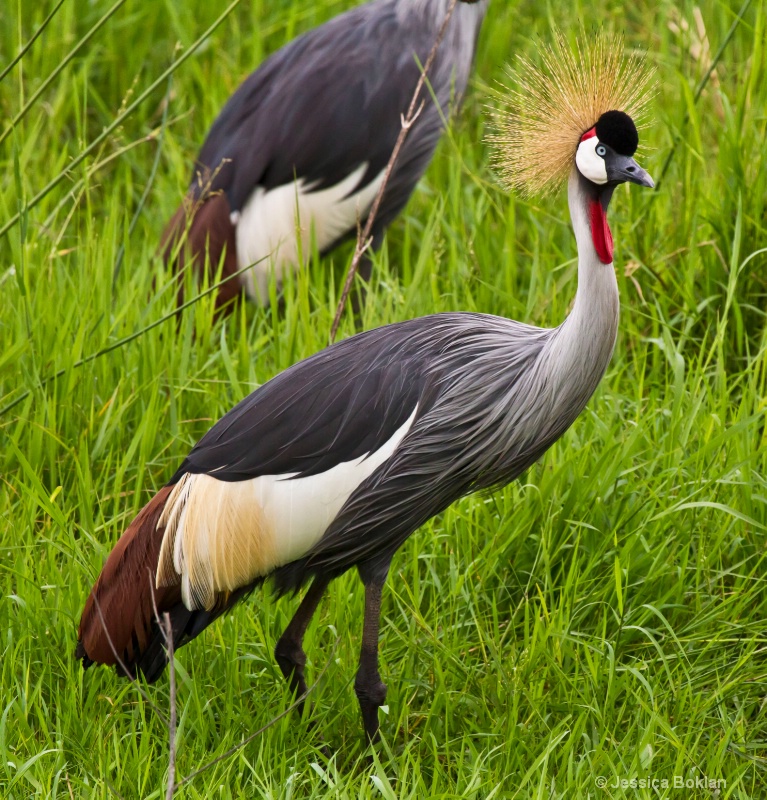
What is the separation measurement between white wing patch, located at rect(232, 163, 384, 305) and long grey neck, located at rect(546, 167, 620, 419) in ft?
4.75

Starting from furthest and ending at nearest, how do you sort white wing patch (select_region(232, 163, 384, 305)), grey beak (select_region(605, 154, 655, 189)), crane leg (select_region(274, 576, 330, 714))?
white wing patch (select_region(232, 163, 384, 305))
crane leg (select_region(274, 576, 330, 714))
grey beak (select_region(605, 154, 655, 189))

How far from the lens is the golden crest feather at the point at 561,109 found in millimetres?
2018

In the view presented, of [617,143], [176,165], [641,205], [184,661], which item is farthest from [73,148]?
[617,143]

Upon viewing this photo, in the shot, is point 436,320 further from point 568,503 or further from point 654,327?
point 654,327

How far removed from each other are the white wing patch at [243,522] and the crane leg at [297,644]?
0.11 meters

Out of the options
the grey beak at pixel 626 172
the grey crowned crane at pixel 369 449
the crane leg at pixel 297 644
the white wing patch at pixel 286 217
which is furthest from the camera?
the white wing patch at pixel 286 217

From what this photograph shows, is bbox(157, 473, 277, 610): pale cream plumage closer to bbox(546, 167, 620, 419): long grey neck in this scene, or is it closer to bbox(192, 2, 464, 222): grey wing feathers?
bbox(546, 167, 620, 419): long grey neck

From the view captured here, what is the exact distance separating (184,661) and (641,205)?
1.62m

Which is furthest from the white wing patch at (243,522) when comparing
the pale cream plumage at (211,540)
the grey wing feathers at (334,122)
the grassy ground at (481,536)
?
the grey wing feathers at (334,122)

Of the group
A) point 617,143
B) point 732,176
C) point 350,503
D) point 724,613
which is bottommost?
point 724,613

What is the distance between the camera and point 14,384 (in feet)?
8.73

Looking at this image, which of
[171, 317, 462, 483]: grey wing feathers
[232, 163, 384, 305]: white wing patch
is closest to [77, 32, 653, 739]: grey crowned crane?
[171, 317, 462, 483]: grey wing feathers

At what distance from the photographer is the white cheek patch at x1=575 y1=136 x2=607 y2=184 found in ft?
6.20

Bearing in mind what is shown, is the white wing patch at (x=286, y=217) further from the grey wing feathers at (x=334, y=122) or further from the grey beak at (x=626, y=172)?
the grey beak at (x=626, y=172)
